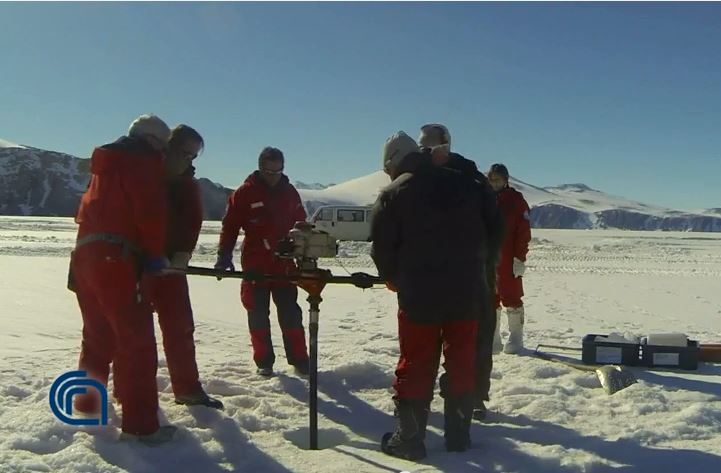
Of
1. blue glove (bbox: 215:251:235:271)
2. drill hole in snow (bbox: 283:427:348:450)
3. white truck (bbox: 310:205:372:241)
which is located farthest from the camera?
white truck (bbox: 310:205:372:241)

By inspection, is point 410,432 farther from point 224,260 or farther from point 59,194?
point 59,194

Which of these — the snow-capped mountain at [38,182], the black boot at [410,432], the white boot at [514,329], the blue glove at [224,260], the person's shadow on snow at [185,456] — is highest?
the snow-capped mountain at [38,182]

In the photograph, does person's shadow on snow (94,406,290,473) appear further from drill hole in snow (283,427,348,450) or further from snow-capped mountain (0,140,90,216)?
snow-capped mountain (0,140,90,216)

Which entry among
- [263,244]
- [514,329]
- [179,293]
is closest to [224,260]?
[263,244]

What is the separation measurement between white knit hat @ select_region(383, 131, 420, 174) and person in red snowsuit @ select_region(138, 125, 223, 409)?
1.29 metres

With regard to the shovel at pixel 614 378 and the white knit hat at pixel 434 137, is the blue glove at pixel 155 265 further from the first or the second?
the shovel at pixel 614 378

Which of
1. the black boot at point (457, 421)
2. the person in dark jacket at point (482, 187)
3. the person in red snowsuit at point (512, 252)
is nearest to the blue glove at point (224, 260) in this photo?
the person in dark jacket at point (482, 187)

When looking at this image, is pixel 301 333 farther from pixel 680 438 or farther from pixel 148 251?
pixel 680 438

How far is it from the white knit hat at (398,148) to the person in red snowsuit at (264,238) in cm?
169

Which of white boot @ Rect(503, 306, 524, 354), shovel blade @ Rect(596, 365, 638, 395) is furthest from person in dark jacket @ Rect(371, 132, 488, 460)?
white boot @ Rect(503, 306, 524, 354)

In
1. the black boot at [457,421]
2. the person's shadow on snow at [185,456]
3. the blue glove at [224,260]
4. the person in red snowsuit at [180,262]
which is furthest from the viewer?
the blue glove at [224,260]

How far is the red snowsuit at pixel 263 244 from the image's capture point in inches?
206

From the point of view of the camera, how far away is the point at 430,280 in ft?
11.2

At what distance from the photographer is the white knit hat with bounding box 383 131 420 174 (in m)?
3.69
